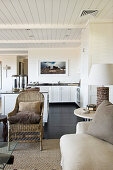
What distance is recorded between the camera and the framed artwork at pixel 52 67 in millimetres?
7633

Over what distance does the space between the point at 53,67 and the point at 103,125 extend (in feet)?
19.5

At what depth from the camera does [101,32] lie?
14.1 ft

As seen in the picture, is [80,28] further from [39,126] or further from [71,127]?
[39,126]

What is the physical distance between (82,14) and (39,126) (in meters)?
2.83

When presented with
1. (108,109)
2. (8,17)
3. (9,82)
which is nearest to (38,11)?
(8,17)

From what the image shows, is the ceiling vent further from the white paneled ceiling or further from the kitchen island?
the kitchen island

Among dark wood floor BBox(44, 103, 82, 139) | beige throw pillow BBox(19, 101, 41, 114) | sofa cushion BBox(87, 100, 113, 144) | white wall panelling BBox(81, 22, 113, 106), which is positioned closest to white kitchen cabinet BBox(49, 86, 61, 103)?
dark wood floor BBox(44, 103, 82, 139)

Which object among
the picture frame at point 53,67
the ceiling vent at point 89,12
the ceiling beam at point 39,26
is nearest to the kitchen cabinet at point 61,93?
the picture frame at point 53,67

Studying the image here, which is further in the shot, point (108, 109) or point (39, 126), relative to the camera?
point (39, 126)

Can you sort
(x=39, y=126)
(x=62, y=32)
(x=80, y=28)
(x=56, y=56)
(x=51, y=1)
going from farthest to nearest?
1. (x=56, y=56)
2. (x=62, y=32)
3. (x=80, y=28)
4. (x=51, y=1)
5. (x=39, y=126)

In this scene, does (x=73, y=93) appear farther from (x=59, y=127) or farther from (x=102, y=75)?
(x=102, y=75)

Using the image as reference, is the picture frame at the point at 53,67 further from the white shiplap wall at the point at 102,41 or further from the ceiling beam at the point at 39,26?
the white shiplap wall at the point at 102,41

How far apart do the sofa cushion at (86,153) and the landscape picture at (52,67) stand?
5826 millimetres

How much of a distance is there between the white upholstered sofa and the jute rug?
0.54 m
